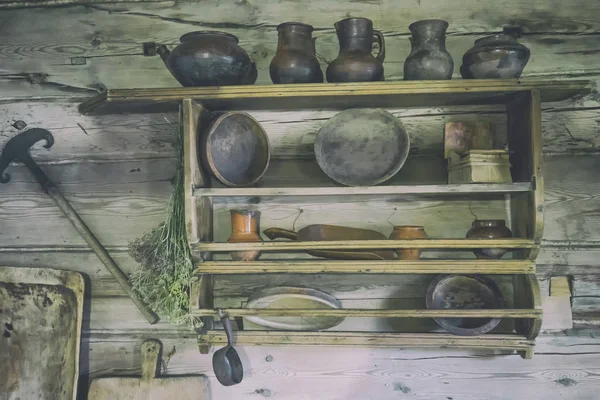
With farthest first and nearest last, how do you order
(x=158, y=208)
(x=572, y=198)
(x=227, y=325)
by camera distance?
(x=158, y=208)
(x=572, y=198)
(x=227, y=325)

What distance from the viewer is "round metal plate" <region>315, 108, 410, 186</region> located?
1.62 m

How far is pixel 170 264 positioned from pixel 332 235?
46 cm

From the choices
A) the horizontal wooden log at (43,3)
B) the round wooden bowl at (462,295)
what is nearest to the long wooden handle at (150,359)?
the round wooden bowl at (462,295)

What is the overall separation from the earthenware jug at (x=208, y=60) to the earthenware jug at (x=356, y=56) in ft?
0.84

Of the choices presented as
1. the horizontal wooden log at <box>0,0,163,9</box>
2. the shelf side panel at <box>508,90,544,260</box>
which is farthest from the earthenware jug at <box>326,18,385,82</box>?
the horizontal wooden log at <box>0,0,163,9</box>

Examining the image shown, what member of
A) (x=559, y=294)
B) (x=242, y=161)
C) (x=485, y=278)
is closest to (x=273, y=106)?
(x=242, y=161)

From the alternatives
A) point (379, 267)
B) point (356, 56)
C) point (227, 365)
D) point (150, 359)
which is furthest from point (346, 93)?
point (150, 359)

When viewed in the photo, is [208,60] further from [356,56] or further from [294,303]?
[294,303]

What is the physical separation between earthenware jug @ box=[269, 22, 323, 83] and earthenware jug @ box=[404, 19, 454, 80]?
26cm

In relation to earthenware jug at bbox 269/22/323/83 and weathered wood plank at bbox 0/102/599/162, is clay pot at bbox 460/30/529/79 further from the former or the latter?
earthenware jug at bbox 269/22/323/83

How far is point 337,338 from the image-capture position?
1.65m

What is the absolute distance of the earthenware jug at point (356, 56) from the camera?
1.53 meters

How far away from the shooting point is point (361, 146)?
5.36 feet

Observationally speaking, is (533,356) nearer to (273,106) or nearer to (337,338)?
(337,338)
